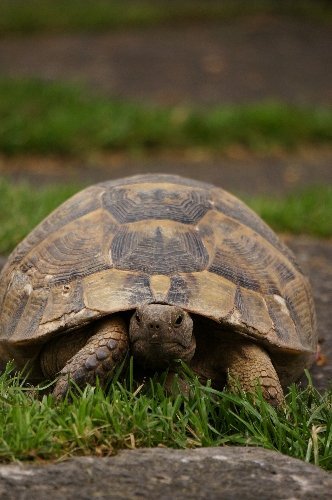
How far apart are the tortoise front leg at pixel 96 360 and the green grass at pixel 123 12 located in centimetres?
948

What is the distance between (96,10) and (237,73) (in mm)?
2757

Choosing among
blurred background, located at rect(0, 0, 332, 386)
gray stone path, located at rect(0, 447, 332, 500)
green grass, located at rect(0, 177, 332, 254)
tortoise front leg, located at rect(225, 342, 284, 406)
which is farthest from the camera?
blurred background, located at rect(0, 0, 332, 386)

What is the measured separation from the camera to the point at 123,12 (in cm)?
1338

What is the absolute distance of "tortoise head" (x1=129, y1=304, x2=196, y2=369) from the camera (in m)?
3.25

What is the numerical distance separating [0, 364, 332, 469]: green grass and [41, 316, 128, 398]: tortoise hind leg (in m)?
0.07

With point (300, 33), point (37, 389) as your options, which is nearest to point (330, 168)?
point (300, 33)

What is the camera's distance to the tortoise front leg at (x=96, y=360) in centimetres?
335

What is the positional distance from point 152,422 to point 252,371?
23.6 inches

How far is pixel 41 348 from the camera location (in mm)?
3658

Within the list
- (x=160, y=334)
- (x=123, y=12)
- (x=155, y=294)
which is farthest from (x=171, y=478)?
(x=123, y=12)

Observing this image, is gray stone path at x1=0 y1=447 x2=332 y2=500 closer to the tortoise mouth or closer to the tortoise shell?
the tortoise mouth

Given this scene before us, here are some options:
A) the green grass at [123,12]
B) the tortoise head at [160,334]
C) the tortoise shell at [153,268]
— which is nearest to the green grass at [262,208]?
the tortoise shell at [153,268]

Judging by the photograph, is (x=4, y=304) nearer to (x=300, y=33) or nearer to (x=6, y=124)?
(x=6, y=124)

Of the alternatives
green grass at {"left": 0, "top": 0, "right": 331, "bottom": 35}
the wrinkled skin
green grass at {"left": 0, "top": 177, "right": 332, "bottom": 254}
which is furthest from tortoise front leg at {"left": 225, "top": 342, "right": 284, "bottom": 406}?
green grass at {"left": 0, "top": 0, "right": 331, "bottom": 35}
